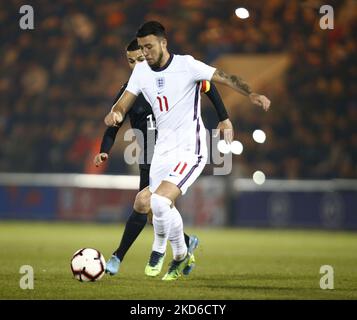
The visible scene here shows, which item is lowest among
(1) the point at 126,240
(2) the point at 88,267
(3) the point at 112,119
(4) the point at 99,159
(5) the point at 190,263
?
(2) the point at 88,267

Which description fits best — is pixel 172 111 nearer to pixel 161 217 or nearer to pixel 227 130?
pixel 227 130

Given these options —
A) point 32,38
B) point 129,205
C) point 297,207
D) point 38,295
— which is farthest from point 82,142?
point 38,295

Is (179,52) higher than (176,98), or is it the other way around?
(179,52)

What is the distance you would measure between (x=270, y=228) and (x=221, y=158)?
1.92 m

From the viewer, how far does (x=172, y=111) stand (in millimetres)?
7867

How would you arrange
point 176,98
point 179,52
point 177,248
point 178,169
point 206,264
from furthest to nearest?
1. point 179,52
2. point 206,264
3. point 177,248
4. point 176,98
5. point 178,169

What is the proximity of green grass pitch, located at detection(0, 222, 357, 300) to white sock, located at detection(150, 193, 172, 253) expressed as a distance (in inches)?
14.5

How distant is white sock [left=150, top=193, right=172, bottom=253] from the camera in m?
7.59

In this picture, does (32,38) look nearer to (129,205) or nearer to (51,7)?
(51,7)

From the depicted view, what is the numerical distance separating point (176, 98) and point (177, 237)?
1223 mm

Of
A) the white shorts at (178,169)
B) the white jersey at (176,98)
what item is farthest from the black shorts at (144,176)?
the white jersey at (176,98)

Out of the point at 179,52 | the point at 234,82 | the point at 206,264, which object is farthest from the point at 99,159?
the point at 179,52

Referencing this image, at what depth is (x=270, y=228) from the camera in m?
17.0

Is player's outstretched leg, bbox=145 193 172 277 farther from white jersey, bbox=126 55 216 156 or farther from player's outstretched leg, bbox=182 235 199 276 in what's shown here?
white jersey, bbox=126 55 216 156
